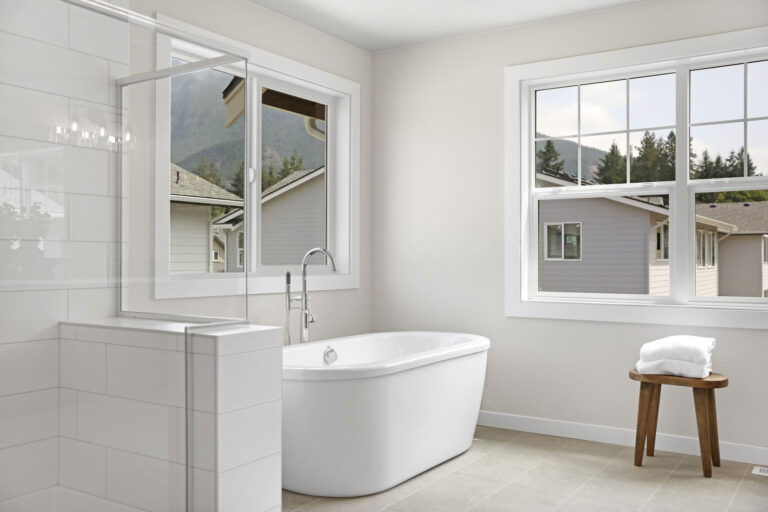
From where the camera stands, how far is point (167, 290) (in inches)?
93.2

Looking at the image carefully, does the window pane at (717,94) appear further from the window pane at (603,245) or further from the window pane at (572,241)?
the window pane at (572,241)

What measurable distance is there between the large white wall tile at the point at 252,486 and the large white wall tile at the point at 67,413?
20.8 inches

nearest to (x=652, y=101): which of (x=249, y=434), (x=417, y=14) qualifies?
(x=417, y=14)

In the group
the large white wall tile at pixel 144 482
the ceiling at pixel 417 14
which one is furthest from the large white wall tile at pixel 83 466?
the ceiling at pixel 417 14

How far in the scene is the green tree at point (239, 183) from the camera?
257 centimetres

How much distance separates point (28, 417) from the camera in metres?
2.03

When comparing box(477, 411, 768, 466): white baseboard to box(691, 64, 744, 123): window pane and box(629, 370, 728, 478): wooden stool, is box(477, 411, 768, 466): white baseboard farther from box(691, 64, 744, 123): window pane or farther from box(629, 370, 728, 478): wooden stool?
box(691, 64, 744, 123): window pane

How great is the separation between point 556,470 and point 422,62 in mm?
2826

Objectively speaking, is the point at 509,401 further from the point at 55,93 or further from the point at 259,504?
the point at 55,93

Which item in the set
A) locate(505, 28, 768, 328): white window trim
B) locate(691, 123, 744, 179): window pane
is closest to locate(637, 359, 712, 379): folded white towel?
locate(505, 28, 768, 328): white window trim

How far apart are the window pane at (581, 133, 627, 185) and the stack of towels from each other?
3.61ft

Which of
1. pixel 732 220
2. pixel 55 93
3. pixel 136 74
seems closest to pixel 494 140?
pixel 732 220

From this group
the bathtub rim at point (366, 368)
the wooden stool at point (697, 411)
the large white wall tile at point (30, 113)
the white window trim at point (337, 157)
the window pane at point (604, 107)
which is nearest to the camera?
the large white wall tile at point (30, 113)

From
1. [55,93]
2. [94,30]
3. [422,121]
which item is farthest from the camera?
[422,121]
